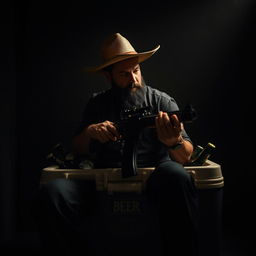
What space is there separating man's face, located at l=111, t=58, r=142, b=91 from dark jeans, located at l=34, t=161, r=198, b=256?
1.07ft

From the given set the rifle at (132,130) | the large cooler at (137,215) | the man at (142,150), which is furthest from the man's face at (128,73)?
the large cooler at (137,215)

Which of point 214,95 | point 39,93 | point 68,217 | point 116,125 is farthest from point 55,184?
point 214,95

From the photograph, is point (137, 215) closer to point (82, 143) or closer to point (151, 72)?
point (82, 143)

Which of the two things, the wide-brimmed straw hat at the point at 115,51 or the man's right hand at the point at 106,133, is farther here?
the wide-brimmed straw hat at the point at 115,51

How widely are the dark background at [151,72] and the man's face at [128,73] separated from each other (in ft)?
1.34

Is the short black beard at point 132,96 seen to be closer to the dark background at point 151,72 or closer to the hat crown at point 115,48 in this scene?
the hat crown at point 115,48

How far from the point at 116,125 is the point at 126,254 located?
39 cm

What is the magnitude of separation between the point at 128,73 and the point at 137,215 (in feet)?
1.52

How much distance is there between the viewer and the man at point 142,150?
843mm

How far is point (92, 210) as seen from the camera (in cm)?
98

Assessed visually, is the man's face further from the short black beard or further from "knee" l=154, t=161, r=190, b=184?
"knee" l=154, t=161, r=190, b=184

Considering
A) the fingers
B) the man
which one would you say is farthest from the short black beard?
the fingers

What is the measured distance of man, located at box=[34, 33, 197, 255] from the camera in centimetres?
84

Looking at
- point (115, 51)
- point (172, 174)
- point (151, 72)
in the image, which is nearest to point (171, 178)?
point (172, 174)
